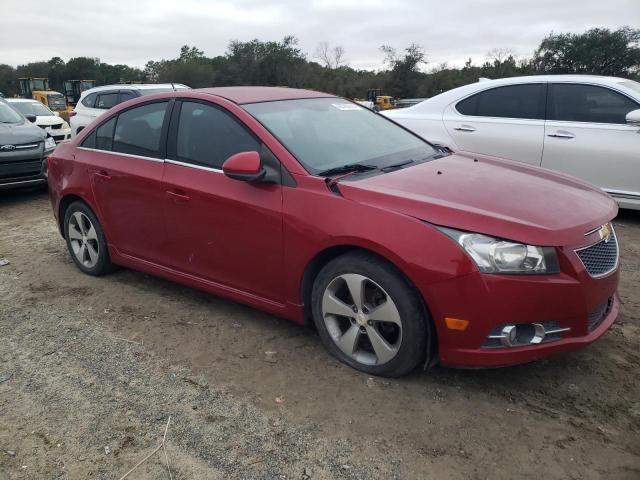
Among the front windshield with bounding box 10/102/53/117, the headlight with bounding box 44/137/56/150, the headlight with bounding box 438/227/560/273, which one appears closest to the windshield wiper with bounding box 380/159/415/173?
the headlight with bounding box 438/227/560/273

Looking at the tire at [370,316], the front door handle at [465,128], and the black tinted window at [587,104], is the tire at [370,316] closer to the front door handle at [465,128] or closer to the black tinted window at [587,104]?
the front door handle at [465,128]

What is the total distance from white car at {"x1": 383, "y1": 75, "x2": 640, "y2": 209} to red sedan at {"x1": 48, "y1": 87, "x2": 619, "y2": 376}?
2.43m

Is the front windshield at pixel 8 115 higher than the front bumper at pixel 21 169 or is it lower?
higher

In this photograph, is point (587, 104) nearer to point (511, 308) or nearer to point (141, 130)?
point (511, 308)

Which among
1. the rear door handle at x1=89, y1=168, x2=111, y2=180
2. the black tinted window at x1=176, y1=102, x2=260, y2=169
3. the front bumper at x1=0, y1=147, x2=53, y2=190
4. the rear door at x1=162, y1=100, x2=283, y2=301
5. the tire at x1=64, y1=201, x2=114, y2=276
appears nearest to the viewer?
Result: the rear door at x1=162, y1=100, x2=283, y2=301

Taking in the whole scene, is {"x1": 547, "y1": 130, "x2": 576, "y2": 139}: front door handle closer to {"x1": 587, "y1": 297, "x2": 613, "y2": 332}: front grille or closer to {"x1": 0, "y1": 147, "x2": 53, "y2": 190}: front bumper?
{"x1": 587, "y1": 297, "x2": 613, "y2": 332}: front grille

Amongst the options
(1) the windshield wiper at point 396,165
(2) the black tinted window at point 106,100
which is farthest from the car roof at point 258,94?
(2) the black tinted window at point 106,100

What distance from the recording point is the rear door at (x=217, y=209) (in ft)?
11.0

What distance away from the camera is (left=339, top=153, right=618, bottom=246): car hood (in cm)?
268

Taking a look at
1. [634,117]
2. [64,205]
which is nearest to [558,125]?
[634,117]

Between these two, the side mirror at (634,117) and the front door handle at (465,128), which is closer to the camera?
the side mirror at (634,117)

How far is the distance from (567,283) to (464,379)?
807 millimetres

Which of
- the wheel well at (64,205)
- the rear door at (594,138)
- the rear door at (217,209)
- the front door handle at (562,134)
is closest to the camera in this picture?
the rear door at (217,209)

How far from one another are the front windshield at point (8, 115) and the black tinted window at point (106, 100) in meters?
3.00
